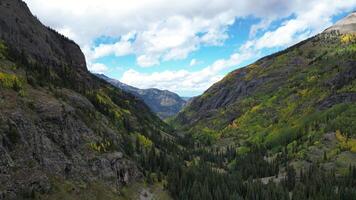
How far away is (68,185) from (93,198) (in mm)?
10109

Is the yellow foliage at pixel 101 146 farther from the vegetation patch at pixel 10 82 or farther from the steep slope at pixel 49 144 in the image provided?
the vegetation patch at pixel 10 82

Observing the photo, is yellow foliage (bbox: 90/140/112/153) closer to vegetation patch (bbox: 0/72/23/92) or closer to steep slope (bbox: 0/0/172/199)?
steep slope (bbox: 0/0/172/199)

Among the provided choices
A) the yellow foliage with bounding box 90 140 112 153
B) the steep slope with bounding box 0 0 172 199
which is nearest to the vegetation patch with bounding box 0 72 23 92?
the steep slope with bounding box 0 0 172 199

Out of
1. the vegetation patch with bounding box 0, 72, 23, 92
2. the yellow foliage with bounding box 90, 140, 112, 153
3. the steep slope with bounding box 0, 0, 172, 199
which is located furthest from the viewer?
the yellow foliage with bounding box 90, 140, 112, 153

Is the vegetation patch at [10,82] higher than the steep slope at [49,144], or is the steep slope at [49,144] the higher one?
the vegetation patch at [10,82]

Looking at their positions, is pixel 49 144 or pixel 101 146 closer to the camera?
pixel 49 144

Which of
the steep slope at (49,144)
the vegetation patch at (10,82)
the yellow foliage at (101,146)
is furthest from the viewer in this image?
the yellow foliage at (101,146)

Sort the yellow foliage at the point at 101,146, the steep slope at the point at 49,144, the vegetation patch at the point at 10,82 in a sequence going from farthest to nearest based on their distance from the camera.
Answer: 1. the yellow foliage at the point at 101,146
2. the vegetation patch at the point at 10,82
3. the steep slope at the point at 49,144

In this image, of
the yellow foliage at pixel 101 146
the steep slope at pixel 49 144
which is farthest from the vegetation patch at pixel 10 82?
the yellow foliage at pixel 101 146

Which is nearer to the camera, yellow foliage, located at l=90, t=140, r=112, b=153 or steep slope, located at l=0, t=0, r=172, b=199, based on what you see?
steep slope, located at l=0, t=0, r=172, b=199

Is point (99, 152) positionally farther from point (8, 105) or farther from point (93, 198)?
point (8, 105)

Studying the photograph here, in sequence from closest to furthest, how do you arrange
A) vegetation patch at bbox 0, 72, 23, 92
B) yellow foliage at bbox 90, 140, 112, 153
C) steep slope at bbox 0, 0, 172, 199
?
steep slope at bbox 0, 0, 172, 199 → vegetation patch at bbox 0, 72, 23, 92 → yellow foliage at bbox 90, 140, 112, 153

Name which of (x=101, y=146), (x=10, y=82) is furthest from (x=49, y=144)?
(x=101, y=146)

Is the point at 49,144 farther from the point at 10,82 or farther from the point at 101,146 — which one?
the point at 101,146
